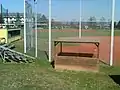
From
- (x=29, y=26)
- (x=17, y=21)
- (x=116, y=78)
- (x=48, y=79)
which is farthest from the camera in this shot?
(x=17, y=21)

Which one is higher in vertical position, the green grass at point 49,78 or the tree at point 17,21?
the tree at point 17,21

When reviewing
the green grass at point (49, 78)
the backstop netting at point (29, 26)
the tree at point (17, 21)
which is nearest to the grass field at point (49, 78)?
Answer: the green grass at point (49, 78)

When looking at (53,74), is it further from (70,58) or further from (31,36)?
(31,36)

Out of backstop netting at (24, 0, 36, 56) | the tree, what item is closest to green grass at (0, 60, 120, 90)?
backstop netting at (24, 0, 36, 56)

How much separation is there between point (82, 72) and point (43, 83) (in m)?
2.33

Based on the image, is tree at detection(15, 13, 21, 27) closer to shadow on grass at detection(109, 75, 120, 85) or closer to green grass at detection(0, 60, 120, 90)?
green grass at detection(0, 60, 120, 90)

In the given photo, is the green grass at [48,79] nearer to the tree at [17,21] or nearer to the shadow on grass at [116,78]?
the shadow on grass at [116,78]

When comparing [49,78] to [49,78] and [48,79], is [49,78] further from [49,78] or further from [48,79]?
[48,79]

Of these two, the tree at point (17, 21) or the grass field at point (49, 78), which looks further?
the tree at point (17, 21)

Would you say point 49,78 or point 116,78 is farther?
point 116,78

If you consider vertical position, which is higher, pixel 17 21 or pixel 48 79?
pixel 17 21

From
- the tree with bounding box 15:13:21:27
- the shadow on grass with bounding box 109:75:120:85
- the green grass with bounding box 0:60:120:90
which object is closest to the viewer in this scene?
the green grass with bounding box 0:60:120:90

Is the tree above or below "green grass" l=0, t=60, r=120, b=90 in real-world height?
above

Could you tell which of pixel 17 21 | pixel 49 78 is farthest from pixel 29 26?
pixel 17 21
